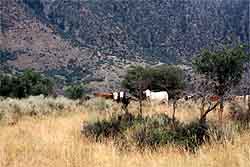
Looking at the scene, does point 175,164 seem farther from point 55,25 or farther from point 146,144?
point 55,25

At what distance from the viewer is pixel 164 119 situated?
11617mm

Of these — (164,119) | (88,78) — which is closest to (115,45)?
(88,78)

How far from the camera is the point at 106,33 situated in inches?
3541

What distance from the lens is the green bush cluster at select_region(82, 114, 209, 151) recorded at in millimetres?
8586

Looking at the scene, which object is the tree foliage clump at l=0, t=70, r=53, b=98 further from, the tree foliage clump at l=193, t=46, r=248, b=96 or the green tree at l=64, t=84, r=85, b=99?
the tree foliage clump at l=193, t=46, r=248, b=96

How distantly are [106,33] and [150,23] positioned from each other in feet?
40.9

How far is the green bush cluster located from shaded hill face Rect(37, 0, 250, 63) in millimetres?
70805

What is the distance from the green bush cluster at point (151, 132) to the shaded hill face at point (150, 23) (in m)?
70.8

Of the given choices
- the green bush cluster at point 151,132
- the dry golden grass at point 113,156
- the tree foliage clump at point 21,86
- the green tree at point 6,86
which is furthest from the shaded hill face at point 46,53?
the dry golden grass at point 113,156

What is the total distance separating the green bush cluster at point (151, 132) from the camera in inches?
338

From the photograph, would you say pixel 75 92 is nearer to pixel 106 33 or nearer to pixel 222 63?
pixel 222 63

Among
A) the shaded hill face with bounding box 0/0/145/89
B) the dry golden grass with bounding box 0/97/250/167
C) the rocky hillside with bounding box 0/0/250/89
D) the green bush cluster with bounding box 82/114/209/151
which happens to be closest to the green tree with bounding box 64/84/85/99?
Result: the rocky hillside with bounding box 0/0/250/89

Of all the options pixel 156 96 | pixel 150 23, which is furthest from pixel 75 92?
pixel 150 23

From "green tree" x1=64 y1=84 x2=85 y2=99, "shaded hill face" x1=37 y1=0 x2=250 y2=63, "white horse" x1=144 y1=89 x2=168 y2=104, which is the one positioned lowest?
A: "green tree" x1=64 y1=84 x2=85 y2=99
